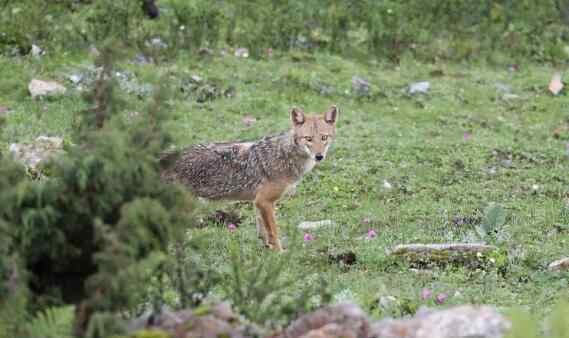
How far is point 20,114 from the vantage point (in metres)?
13.7

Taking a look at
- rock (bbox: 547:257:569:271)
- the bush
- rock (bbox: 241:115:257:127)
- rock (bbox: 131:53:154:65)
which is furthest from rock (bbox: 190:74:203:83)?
the bush

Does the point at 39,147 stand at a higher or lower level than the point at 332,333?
lower

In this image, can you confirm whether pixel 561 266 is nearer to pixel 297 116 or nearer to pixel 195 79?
pixel 297 116

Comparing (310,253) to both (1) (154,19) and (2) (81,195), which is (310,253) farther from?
(1) (154,19)

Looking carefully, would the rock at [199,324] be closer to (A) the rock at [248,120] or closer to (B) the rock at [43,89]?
(A) the rock at [248,120]

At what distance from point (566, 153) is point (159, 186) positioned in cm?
991

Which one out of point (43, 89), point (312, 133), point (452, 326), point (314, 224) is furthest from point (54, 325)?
point (43, 89)

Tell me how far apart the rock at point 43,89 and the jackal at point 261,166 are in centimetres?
474

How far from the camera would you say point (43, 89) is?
47.5 ft

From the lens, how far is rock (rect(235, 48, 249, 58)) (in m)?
17.5

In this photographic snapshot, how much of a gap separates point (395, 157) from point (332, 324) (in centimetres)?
848

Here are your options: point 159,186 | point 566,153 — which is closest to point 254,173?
point 159,186

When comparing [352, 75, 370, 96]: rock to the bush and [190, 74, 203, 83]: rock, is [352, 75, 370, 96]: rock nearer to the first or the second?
[190, 74, 203, 83]: rock

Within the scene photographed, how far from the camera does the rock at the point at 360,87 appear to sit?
53.6ft
